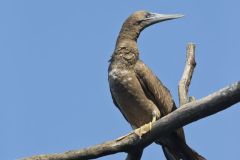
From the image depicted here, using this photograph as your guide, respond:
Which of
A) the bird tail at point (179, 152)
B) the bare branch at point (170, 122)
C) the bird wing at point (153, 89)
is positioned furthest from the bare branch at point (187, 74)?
the bare branch at point (170, 122)

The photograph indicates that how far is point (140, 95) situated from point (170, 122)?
2.13m

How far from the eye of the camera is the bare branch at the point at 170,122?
19.8 ft

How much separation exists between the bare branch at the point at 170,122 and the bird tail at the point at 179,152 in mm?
1176

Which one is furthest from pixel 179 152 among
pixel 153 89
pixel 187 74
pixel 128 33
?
pixel 128 33

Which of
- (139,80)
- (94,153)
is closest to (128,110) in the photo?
(139,80)

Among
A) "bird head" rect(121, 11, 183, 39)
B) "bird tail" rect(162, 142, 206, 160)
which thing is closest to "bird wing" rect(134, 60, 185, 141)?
"bird tail" rect(162, 142, 206, 160)

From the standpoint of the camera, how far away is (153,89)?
28.5 feet

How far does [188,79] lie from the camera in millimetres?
8617

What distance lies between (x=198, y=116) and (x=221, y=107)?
0.97ft

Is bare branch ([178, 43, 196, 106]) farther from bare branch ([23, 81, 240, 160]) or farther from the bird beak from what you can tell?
bare branch ([23, 81, 240, 160])

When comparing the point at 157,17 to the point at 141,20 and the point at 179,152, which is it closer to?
the point at 141,20

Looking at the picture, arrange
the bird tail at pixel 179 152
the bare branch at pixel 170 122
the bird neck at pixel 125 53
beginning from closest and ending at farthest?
the bare branch at pixel 170 122 → the bird tail at pixel 179 152 → the bird neck at pixel 125 53

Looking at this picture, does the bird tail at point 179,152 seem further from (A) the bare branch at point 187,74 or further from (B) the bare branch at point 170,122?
(B) the bare branch at point 170,122

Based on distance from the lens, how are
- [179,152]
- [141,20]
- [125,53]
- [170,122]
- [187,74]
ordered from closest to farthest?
[170,122] < [179,152] < [187,74] < [125,53] < [141,20]
